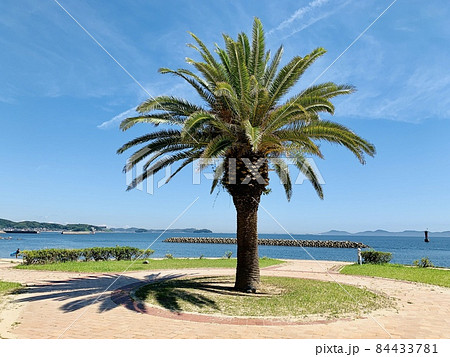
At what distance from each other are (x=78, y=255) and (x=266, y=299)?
53.7 ft

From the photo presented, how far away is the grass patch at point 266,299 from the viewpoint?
8404 mm

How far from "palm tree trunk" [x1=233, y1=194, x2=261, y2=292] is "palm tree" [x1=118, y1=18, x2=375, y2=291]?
1.2 inches

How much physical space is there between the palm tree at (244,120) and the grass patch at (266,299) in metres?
1.05

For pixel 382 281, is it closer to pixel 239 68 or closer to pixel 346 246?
pixel 239 68

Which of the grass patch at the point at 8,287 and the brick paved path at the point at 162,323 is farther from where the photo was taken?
the grass patch at the point at 8,287

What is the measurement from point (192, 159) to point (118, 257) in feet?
46.9

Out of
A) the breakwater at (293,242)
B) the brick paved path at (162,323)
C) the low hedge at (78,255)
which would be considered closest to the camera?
the brick paved path at (162,323)

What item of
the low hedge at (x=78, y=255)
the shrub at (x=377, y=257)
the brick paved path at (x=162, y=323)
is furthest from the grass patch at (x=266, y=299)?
the low hedge at (x=78, y=255)

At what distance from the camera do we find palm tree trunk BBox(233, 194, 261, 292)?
1101 centimetres

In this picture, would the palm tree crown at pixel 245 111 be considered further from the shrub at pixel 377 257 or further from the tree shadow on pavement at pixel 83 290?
the shrub at pixel 377 257

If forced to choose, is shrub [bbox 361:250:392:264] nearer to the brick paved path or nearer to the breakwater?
the brick paved path

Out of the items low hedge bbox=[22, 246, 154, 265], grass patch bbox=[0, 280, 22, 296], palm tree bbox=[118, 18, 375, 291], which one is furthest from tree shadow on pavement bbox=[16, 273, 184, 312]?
low hedge bbox=[22, 246, 154, 265]

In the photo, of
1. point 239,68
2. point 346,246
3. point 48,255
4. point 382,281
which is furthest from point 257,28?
point 346,246

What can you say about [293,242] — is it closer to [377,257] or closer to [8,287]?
[377,257]
